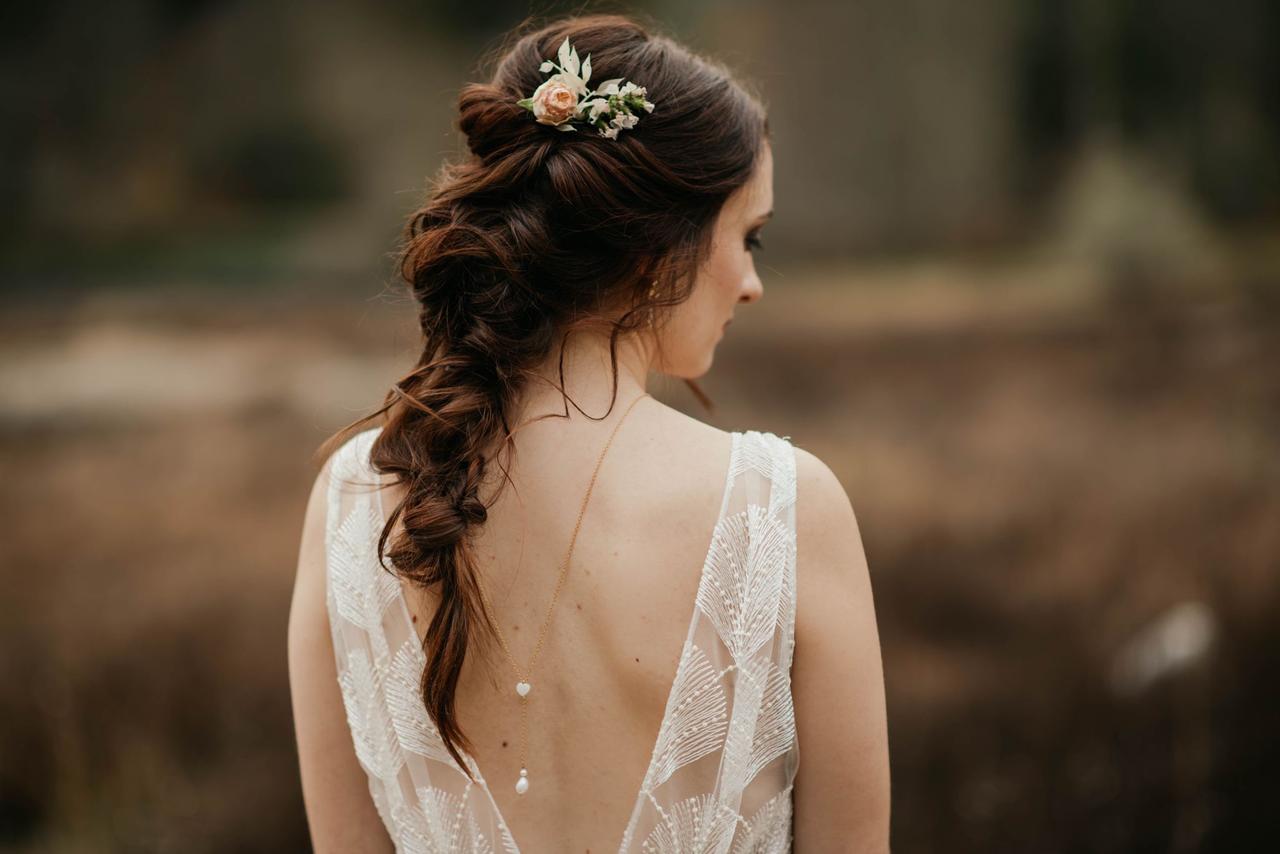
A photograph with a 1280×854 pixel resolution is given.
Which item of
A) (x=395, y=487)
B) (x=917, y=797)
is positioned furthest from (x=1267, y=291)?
(x=395, y=487)

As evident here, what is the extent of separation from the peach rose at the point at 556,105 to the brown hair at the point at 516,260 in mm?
28

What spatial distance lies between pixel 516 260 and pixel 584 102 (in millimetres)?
199

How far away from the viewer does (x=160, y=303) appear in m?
2.80

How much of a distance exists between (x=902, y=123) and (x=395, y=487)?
222cm

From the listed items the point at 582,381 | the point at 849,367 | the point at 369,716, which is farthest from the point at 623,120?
the point at 849,367

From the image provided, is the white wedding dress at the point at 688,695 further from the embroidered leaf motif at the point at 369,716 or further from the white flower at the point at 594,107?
the white flower at the point at 594,107

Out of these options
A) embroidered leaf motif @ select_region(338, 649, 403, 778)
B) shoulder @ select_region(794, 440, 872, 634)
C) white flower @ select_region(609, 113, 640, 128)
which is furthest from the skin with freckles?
white flower @ select_region(609, 113, 640, 128)

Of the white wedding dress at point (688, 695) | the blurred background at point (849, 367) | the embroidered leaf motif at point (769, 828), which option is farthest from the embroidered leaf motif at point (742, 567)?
the blurred background at point (849, 367)

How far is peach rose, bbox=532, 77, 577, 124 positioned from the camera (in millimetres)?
1101

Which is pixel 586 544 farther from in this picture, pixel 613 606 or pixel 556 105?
pixel 556 105

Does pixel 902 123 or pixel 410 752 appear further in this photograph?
pixel 902 123

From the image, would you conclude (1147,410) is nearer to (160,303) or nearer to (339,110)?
(339,110)

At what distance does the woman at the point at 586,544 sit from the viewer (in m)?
1.06

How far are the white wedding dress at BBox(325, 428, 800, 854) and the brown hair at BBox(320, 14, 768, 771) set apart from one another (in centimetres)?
7
